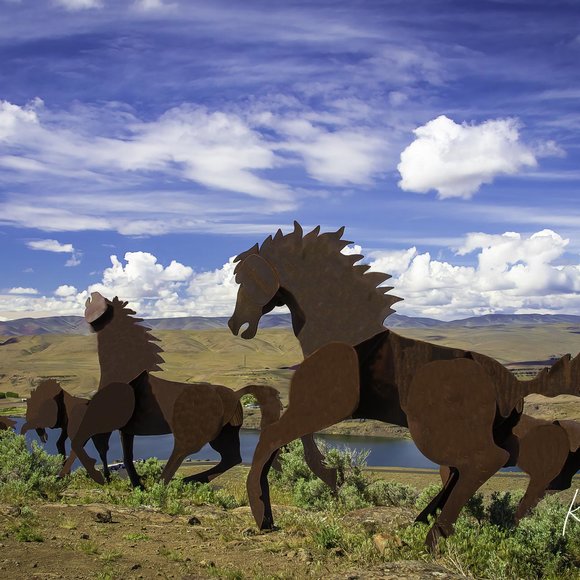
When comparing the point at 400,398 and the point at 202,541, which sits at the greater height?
the point at 400,398

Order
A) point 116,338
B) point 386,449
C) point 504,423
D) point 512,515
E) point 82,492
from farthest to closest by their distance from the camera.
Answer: point 386,449 < point 116,338 < point 82,492 < point 512,515 < point 504,423

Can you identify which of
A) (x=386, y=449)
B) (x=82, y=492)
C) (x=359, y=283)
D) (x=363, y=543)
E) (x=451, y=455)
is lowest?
(x=386, y=449)

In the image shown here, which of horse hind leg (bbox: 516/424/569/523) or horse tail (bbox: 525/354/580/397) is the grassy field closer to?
horse hind leg (bbox: 516/424/569/523)

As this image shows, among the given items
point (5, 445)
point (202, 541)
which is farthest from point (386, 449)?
point (202, 541)

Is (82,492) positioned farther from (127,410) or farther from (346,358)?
(346,358)

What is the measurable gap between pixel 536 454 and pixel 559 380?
142cm

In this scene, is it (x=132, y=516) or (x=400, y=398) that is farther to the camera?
(x=132, y=516)

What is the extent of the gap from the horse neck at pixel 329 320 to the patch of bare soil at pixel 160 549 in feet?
7.05

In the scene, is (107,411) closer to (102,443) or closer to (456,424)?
(102,443)

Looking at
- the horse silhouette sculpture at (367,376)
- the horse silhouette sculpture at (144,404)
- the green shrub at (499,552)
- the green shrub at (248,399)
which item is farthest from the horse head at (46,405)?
the green shrub at (499,552)

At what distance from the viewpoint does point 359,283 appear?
6938 mm

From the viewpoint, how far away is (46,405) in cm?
1337

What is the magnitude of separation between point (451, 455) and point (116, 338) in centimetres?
712

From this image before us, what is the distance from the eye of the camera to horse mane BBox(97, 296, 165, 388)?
11.1m
